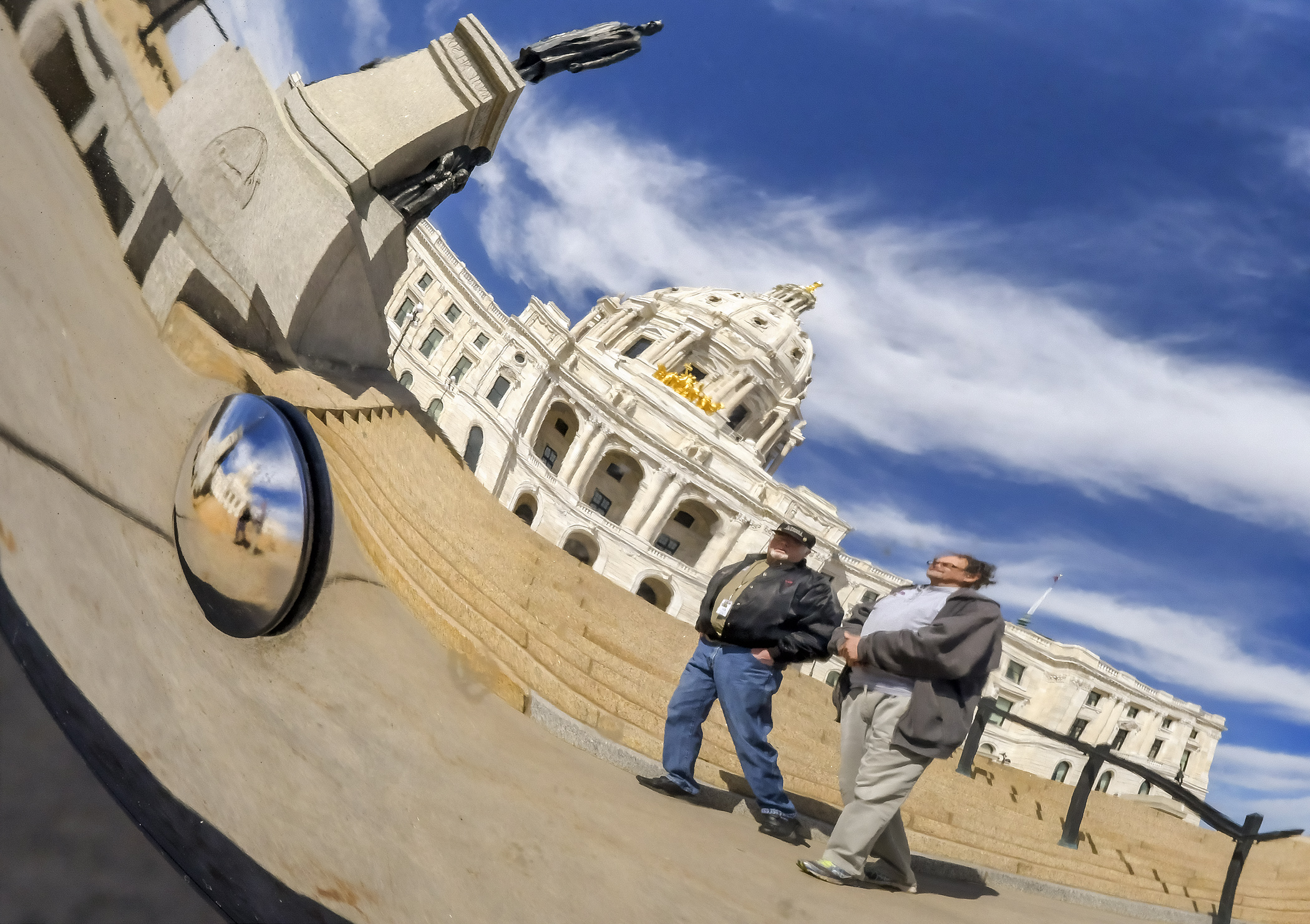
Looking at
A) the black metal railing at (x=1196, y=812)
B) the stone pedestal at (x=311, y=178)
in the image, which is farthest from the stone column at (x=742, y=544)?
the stone pedestal at (x=311, y=178)

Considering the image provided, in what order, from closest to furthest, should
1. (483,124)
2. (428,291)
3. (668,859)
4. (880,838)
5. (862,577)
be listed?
1. (668,859)
2. (483,124)
3. (428,291)
4. (880,838)
5. (862,577)

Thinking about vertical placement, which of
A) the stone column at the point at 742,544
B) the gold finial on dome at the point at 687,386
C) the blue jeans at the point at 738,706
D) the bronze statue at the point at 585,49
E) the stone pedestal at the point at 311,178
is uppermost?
the gold finial on dome at the point at 687,386

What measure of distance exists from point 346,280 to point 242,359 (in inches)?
14.3

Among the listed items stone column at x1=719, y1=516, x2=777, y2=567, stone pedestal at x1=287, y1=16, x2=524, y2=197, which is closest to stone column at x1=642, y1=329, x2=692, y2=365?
stone column at x1=719, y1=516, x2=777, y2=567

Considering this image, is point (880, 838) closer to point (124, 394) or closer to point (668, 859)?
point (668, 859)

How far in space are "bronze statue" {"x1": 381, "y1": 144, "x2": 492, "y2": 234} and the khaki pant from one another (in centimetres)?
234

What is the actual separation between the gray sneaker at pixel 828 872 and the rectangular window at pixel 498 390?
1.85 metres

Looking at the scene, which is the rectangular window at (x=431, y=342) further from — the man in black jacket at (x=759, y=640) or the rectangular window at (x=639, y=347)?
the rectangular window at (x=639, y=347)

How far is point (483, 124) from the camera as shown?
7.10ft

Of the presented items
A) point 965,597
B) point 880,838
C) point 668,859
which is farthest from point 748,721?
point 668,859

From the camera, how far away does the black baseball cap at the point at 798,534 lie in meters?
2.92

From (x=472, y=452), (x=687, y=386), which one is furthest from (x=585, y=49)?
(x=687, y=386)

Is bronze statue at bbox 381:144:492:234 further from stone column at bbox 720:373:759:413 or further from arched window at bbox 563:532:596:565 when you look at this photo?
stone column at bbox 720:373:759:413

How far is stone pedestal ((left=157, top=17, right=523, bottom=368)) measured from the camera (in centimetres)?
126
